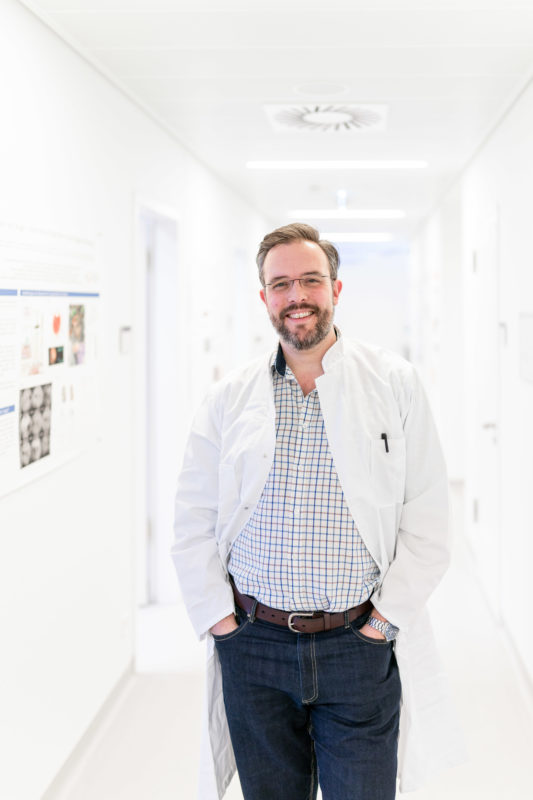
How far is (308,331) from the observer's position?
160 cm

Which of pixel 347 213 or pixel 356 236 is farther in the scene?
pixel 356 236

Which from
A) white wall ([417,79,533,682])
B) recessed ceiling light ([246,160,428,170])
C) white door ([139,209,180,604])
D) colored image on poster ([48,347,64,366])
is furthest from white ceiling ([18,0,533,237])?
colored image on poster ([48,347,64,366])

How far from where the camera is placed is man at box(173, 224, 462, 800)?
1547mm

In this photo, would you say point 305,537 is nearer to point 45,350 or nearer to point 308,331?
point 308,331

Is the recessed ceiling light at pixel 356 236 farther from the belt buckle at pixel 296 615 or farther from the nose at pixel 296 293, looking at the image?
the belt buckle at pixel 296 615

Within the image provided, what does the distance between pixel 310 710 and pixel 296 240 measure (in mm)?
1007

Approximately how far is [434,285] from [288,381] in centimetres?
579

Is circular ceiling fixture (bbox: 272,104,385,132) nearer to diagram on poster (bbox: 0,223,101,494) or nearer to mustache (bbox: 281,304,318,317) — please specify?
diagram on poster (bbox: 0,223,101,494)

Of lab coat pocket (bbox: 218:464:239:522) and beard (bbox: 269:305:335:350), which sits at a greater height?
beard (bbox: 269:305:335:350)

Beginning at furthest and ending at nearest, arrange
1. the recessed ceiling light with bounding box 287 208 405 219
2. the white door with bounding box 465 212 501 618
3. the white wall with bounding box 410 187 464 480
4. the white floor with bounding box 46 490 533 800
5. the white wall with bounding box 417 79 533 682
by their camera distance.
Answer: the recessed ceiling light with bounding box 287 208 405 219 → the white wall with bounding box 410 187 464 480 → the white door with bounding box 465 212 501 618 → the white wall with bounding box 417 79 533 682 → the white floor with bounding box 46 490 533 800

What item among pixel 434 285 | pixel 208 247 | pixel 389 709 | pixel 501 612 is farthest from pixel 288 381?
pixel 434 285

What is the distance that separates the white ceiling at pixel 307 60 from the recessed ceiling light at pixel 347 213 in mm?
2853

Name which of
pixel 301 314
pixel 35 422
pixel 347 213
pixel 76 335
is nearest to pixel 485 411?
pixel 76 335

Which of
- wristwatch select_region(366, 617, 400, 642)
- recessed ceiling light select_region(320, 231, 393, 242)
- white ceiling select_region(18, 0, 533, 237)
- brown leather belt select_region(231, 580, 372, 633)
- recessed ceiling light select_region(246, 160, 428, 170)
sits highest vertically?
recessed ceiling light select_region(320, 231, 393, 242)
